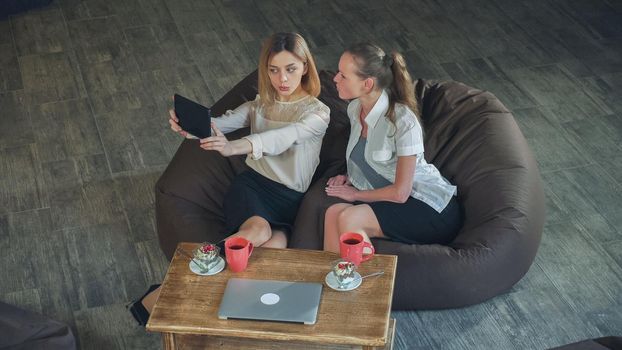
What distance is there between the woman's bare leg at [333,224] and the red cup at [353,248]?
46 centimetres

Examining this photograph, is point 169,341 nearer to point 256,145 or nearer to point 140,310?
point 140,310

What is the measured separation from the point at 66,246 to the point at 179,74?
5.33ft

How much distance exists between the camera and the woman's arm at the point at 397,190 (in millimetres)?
3494

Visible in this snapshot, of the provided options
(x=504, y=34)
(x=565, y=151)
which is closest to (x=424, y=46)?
(x=504, y=34)

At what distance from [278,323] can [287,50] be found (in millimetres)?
1059

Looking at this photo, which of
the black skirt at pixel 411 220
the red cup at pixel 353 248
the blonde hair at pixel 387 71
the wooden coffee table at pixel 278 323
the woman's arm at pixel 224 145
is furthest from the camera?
the black skirt at pixel 411 220

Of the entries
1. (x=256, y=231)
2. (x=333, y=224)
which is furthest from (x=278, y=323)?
(x=333, y=224)

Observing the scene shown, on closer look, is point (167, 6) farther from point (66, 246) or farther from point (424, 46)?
point (66, 246)

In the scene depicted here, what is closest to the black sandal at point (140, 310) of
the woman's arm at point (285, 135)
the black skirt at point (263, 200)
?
the black skirt at point (263, 200)

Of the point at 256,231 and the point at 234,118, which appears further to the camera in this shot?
the point at 234,118

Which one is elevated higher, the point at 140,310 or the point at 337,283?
the point at 337,283

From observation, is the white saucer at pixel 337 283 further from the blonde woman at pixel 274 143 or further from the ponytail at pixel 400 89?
the ponytail at pixel 400 89

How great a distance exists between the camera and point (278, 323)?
295 cm

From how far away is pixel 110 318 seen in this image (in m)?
3.70
